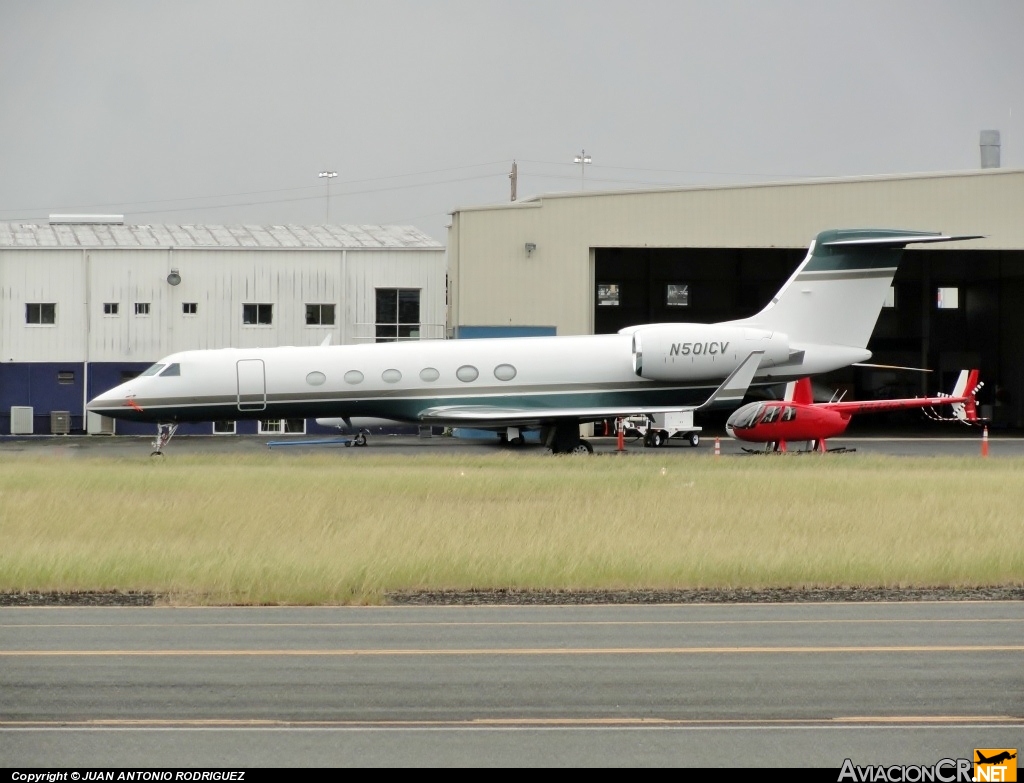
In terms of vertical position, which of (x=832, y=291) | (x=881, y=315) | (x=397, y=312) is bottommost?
(x=397, y=312)

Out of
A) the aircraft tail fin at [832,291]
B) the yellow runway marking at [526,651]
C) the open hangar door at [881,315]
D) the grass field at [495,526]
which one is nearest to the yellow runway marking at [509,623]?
the yellow runway marking at [526,651]

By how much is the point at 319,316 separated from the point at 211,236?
6911mm

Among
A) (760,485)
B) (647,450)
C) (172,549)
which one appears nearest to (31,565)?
(172,549)

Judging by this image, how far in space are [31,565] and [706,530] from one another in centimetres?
872

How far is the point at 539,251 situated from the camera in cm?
4341

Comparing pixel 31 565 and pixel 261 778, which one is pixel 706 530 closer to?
pixel 31 565

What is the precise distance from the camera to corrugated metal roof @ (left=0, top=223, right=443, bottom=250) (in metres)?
49.3

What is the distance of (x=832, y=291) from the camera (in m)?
35.7

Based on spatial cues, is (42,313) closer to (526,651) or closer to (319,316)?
(319,316)

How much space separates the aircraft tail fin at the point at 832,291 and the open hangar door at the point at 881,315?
21479 mm

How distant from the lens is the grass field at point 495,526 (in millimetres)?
14703

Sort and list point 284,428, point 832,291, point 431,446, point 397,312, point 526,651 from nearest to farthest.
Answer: point 526,651 < point 832,291 < point 431,446 < point 284,428 < point 397,312

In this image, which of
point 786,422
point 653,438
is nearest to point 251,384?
point 653,438

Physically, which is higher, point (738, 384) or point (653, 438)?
point (738, 384)
